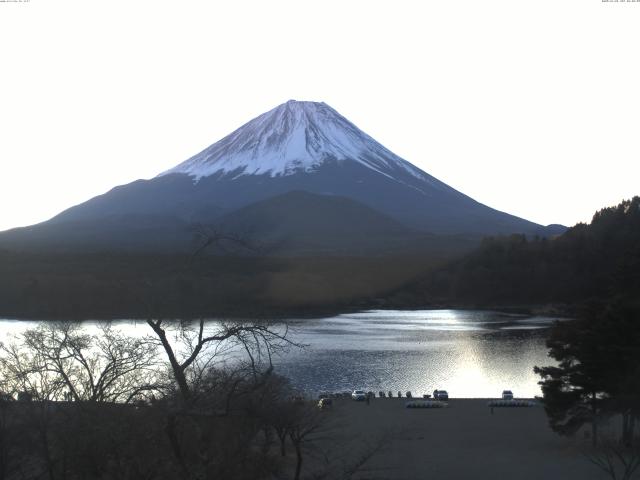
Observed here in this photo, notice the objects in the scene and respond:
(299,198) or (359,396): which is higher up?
(299,198)

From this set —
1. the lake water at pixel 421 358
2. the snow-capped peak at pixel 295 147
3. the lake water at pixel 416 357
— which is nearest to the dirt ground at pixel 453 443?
the lake water at pixel 416 357

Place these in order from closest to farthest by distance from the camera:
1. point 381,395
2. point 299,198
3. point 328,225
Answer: point 381,395
point 328,225
point 299,198

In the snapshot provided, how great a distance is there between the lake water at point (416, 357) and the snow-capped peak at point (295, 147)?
7159 centimetres

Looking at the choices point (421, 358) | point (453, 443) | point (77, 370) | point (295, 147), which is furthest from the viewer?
point (295, 147)

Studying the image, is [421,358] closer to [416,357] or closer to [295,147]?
[416,357]

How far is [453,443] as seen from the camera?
438 inches

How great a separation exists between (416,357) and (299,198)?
216 feet

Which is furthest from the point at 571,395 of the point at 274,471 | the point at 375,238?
the point at 375,238

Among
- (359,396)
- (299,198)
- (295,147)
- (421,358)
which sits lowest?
(421,358)

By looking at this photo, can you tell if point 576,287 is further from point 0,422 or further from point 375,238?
point 0,422

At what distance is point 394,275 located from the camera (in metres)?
55.5

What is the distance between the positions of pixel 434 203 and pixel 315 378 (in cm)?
7911

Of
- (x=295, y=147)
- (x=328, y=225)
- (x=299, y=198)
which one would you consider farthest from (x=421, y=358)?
(x=295, y=147)

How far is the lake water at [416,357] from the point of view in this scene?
1781cm
